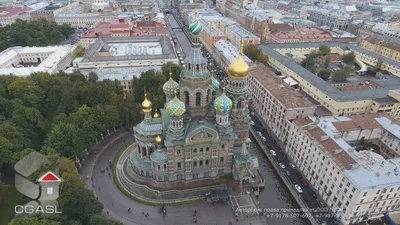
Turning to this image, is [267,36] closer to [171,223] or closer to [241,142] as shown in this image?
[241,142]

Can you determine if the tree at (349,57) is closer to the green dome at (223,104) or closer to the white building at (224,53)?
the white building at (224,53)

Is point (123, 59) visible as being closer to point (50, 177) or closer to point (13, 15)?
point (50, 177)

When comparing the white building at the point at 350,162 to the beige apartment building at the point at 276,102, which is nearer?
the white building at the point at 350,162

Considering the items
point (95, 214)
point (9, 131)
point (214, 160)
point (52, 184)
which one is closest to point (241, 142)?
point (214, 160)

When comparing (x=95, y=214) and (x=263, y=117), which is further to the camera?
(x=263, y=117)

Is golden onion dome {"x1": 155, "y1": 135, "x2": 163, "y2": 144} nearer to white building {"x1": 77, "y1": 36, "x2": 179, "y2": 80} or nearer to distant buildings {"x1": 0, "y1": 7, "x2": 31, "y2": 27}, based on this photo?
white building {"x1": 77, "y1": 36, "x2": 179, "y2": 80}

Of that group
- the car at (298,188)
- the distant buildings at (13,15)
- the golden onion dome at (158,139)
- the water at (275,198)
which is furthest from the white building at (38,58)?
the car at (298,188)

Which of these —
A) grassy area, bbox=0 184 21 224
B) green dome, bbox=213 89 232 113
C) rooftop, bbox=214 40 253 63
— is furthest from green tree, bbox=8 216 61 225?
rooftop, bbox=214 40 253 63
